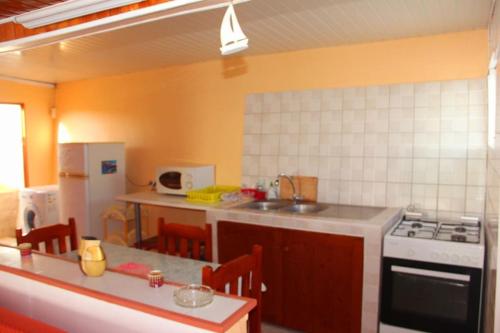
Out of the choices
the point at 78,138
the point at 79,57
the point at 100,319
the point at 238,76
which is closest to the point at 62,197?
the point at 78,138

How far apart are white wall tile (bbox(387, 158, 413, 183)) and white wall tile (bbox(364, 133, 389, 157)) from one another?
0.31ft

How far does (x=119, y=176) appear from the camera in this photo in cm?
445

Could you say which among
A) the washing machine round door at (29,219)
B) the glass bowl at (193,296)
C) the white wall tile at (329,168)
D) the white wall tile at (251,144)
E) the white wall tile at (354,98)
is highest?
the white wall tile at (354,98)

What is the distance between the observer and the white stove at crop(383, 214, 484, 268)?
2.23 metres

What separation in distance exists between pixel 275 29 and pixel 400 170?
144cm

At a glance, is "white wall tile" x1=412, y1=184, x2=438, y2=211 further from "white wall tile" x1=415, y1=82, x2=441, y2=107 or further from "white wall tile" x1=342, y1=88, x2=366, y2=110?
"white wall tile" x1=342, y1=88, x2=366, y2=110

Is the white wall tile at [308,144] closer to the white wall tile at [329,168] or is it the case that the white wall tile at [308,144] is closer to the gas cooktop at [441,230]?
the white wall tile at [329,168]

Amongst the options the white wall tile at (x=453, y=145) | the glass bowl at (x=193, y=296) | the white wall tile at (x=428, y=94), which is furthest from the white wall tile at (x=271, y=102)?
the glass bowl at (x=193, y=296)

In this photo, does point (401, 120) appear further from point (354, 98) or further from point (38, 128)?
point (38, 128)

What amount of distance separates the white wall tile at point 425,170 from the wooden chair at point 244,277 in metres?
1.74

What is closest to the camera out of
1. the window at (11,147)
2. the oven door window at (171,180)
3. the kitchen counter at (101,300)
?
the kitchen counter at (101,300)

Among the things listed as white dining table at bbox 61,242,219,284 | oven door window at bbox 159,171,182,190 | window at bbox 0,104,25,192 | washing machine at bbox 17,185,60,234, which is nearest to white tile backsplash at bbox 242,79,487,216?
oven door window at bbox 159,171,182,190

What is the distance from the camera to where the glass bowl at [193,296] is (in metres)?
1.22

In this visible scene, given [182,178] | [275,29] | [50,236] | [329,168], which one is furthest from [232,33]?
[182,178]
